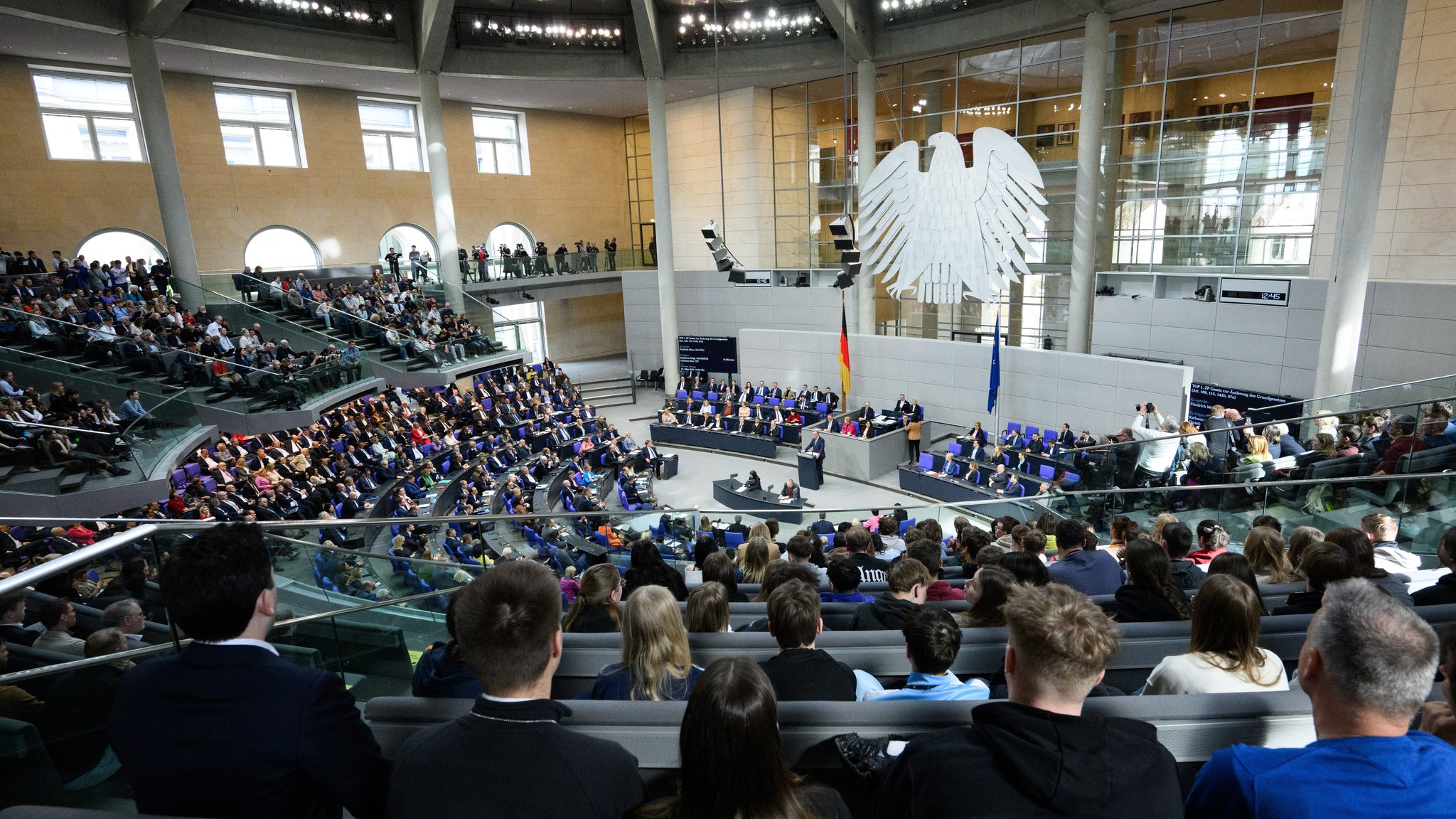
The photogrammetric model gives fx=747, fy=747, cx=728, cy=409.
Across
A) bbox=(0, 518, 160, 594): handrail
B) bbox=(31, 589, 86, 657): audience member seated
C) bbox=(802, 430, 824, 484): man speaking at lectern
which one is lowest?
bbox=(802, 430, 824, 484): man speaking at lectern

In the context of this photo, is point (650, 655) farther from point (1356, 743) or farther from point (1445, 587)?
point (1445, 587)

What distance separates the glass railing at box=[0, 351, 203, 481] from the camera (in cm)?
991

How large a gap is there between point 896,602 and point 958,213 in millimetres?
13578

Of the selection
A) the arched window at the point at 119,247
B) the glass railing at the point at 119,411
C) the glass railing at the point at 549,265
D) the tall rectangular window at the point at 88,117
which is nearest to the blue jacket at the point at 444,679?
the glass railing at the point at 119,411

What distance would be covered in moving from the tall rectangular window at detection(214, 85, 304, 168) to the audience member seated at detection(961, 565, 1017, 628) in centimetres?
2348

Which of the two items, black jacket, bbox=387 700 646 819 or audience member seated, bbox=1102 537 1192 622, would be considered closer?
black jacket, bbox=387 700 646 819

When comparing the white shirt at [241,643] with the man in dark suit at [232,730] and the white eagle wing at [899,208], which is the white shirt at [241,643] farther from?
the white eagle wing at [899,208]

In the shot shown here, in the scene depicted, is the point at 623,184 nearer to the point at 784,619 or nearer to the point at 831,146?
the point at 831,146

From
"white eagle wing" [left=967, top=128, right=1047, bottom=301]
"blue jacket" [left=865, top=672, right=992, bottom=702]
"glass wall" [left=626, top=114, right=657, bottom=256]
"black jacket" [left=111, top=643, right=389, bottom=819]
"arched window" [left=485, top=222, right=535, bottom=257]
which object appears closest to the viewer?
"black jacket" [left=111, top=643, right=389, bottom=819]

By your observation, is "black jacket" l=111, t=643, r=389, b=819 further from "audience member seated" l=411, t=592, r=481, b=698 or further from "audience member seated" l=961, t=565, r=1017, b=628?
"audience member seated" l=961, t=565, r=1017, b=628

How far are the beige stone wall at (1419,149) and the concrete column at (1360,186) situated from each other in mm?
415

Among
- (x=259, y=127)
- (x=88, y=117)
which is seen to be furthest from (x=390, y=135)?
(x=88, y=117)

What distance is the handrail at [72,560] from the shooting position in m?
1.79

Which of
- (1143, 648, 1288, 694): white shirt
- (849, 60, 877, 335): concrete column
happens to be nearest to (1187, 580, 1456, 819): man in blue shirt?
(1143, 648, 1288, 694): white shirt
